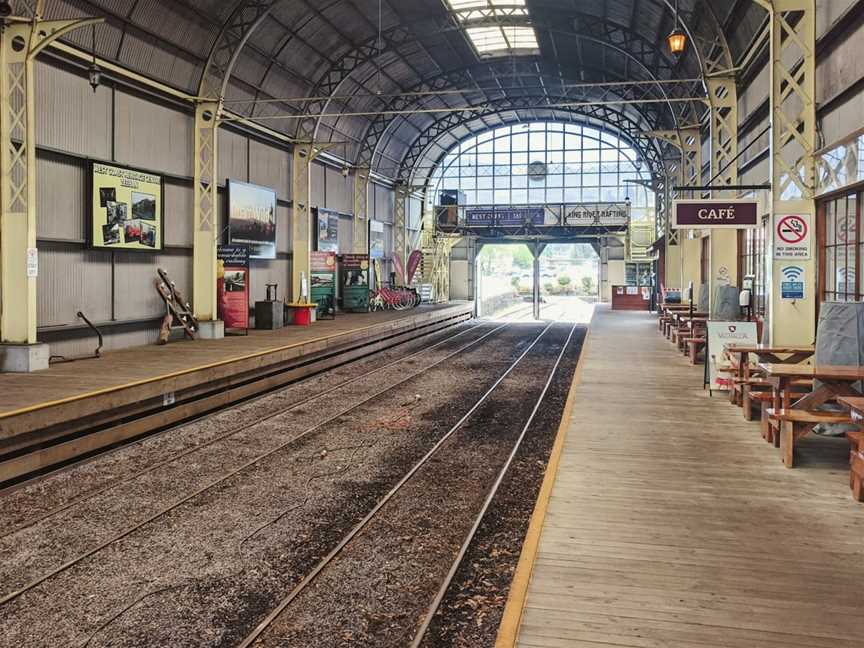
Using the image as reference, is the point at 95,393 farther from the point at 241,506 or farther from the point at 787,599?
the point at 787,599

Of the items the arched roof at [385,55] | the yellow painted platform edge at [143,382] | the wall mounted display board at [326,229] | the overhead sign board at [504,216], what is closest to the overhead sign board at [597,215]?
the overhead sign board at [504,216]

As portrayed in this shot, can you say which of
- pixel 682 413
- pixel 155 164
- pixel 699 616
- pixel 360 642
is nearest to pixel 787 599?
pixel 699 616

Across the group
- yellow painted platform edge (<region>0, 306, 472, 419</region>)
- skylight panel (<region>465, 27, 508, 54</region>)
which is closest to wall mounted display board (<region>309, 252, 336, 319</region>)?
yellow painted platform edge (<region>0, 306, 472, 419</region>)

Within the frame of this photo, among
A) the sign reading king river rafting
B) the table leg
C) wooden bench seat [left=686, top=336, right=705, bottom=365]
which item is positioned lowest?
the table leg

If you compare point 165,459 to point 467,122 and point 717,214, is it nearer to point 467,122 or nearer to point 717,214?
point 717,214

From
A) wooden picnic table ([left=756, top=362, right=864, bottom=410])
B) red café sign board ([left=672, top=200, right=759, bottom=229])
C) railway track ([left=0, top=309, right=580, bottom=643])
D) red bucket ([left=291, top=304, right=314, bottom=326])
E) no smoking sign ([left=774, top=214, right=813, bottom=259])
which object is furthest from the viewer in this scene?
red bucket ([left=291, top=304, right=314, bottom=326])

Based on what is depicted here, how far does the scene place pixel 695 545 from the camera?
14.6 feet

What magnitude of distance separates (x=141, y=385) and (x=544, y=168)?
1225 inches

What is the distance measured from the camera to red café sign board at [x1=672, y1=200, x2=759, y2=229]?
1001cm

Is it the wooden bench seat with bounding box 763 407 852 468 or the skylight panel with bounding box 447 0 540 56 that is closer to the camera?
the wooden bench seat with bounding box 763 407 852 468

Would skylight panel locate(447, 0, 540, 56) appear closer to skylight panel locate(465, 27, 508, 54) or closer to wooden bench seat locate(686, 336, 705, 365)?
skylight panel locate(465, 27, 508, 54)

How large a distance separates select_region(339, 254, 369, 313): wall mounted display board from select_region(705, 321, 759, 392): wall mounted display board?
18.7 m

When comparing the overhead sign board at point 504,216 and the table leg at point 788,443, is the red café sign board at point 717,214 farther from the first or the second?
the overhead sign board at point 504,216

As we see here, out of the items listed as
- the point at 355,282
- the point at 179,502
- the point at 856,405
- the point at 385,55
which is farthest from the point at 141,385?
the point at 385,55
